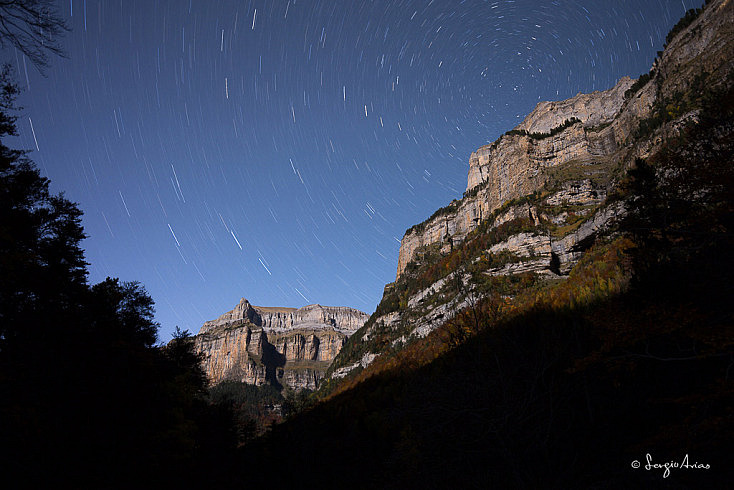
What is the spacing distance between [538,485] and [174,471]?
15859mm

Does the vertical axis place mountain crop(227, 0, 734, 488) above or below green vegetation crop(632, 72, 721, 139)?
below

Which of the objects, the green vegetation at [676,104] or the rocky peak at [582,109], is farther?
the rocky peak at [582,109]

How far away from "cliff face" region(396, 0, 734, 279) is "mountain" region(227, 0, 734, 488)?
0.74 metres

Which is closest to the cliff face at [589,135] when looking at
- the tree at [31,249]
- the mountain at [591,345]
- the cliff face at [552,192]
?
the cliff face at [552,192]

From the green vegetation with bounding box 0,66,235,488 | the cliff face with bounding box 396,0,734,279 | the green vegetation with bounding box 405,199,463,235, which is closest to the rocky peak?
the cliff face with bounding box 396,0,734,279

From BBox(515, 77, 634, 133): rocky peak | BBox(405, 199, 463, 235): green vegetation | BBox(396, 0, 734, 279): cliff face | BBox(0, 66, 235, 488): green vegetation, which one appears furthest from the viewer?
BBox(405, 199, 463, 235): green vegetation

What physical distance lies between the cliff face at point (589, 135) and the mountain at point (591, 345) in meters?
0.74

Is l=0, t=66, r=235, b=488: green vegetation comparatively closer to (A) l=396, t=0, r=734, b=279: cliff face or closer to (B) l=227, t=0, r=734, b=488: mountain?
(B) l=227, t=0, r=734, b=488: mountain

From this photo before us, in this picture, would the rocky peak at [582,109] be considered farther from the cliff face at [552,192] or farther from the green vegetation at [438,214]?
the green vegetation at [438,214]

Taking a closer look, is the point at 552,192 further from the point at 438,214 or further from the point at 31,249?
the point at 31,249

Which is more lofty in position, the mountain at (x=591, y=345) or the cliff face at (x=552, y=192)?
the cliff face at (x=552, y=192)

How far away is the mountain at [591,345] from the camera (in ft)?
26.6

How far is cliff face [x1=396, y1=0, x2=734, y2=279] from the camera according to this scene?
2079 inches

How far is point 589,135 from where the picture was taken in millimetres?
97938
